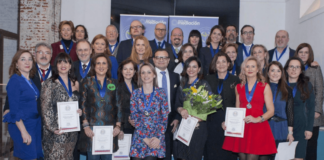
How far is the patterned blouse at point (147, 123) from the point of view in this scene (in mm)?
3410

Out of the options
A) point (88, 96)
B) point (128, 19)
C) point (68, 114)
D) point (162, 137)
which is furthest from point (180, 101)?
point (128, 19)

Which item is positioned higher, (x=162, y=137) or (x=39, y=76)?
(x=39, y=76)

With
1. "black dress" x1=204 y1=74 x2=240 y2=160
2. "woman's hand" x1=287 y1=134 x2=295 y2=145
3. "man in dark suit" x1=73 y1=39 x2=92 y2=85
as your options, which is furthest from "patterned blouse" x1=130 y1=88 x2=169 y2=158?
"woman's hand" x1=287 y1=134 x2=295 y2=145

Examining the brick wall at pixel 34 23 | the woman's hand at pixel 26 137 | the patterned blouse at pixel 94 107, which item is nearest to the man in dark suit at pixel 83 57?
the patterned blouse at pixel 94 107

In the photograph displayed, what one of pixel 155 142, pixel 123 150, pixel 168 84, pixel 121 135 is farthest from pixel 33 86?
pixel 168 84

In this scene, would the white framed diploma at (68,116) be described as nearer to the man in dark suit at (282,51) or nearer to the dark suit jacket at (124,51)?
the dark suit jacket at (124,51)

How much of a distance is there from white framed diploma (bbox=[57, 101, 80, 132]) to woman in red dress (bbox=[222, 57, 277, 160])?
1912 millimetres

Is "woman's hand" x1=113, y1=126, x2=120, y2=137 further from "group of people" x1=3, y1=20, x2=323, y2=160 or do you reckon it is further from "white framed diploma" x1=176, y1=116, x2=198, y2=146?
"white framed diploma" x1=176, y1=116, x2=198, y2=146

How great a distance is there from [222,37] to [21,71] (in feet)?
11.5

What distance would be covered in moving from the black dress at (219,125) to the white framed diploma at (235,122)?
39 centimetres

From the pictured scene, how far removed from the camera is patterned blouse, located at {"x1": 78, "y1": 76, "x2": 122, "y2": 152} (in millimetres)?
3445

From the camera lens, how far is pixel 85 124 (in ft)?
11.2

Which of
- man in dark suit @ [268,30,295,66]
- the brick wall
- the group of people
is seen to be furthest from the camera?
the brick wall

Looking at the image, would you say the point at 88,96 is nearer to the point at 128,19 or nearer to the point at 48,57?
the point at 48,57
